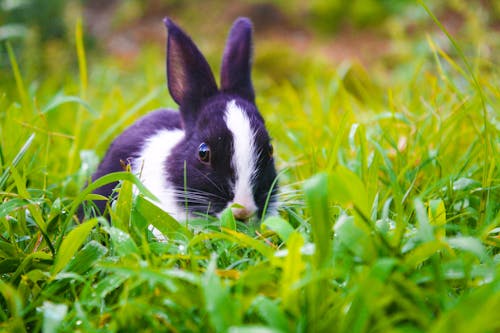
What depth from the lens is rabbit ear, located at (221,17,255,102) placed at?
3.03m

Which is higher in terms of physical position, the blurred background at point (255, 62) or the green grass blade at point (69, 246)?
the blurred background at point (255, 62)

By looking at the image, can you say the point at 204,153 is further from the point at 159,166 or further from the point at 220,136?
the point at 159,166

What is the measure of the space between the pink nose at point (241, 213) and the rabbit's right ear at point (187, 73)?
0.70 metres

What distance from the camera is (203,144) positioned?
259cm

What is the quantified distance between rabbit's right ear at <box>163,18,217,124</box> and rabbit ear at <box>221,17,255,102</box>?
0.13 m

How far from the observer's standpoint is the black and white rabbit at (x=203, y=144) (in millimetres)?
2490

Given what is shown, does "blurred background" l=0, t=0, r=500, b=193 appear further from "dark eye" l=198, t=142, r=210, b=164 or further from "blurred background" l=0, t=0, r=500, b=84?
"dark eye" l=198, t=142, r=210, b=164

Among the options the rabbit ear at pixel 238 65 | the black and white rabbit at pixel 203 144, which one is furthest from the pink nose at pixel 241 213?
the rabbit ear at pixel 238 65

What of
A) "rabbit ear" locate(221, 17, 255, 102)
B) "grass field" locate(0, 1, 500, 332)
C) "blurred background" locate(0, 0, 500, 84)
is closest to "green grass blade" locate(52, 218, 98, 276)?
"grass field" locate(0, 1, 500, 332)

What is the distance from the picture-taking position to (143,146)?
2.96 meters

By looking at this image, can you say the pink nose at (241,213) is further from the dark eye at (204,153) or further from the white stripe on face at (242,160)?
the dark eye at (204,153)

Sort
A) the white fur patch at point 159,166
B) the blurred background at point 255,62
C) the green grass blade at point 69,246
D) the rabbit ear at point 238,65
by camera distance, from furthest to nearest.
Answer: the blurred background at point 255,62 → the rabbit ear at point 238,65 → the white fur patch at point 159,166 → the green grass blade at point 69,246

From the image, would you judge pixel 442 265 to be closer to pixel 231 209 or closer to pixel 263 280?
pixel 263 280

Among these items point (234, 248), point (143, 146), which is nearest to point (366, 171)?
point (234, 248)
